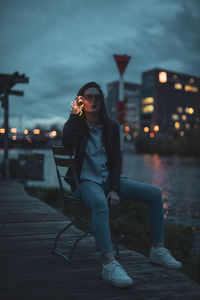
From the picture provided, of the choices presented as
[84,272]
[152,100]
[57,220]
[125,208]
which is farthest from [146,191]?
[152,100]

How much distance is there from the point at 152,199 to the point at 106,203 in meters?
0.49

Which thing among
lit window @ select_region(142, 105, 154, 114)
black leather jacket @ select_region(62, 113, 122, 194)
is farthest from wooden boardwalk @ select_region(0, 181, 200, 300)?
lit window @ select_region(142, 105, 154, 114)

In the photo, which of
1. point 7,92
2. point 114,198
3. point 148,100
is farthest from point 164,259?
point 148,100

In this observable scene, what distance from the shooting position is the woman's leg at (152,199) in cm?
291

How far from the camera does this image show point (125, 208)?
22.6ft

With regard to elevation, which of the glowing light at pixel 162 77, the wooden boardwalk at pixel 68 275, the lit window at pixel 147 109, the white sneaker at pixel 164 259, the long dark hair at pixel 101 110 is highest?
the lit window at pixel 147 109

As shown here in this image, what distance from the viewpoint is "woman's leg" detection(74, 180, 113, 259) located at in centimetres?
254

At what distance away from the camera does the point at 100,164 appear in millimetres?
3000

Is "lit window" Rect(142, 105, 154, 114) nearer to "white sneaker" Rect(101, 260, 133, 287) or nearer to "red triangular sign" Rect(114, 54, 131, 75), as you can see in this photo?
"red triangular sign" Rect(114, 54, 131, 75)

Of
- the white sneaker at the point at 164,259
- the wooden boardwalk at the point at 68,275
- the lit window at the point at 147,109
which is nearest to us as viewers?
the wooden boardwalk at the point at 68,275

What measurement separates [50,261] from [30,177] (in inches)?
378

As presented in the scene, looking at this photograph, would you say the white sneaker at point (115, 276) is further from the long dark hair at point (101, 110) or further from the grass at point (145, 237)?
the long dark hair at point (101, 110)

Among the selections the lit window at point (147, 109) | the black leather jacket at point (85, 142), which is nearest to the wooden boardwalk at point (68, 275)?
the black leather jacket at point (85, 142)

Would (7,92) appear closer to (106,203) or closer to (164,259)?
(106,203)
